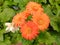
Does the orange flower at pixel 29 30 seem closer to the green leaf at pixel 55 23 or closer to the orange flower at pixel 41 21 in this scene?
the orange flower at pixel 41 21

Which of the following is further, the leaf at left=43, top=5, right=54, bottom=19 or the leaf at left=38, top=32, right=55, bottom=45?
the leaf at left=43, top=5, right=54, bottom=19

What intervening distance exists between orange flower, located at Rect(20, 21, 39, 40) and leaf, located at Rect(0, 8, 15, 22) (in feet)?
0.89

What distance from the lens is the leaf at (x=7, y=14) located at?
5.40ft

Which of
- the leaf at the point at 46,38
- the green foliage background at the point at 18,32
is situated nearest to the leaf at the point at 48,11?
the green foliage background at the point at 18,32

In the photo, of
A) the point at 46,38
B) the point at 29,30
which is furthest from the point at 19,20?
the point at 46,38

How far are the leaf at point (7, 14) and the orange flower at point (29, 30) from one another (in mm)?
271

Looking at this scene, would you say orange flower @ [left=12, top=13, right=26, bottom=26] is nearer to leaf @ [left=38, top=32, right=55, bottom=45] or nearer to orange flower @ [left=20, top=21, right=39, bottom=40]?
orange flower @ [left=20, top=21, right=39, bottom=40]

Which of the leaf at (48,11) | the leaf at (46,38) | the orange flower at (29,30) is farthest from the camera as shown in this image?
the leaf at (48,11)

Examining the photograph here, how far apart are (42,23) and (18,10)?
34 centimetres

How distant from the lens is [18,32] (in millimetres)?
1555

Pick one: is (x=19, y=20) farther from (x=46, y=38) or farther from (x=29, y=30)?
(x=46, y=38)

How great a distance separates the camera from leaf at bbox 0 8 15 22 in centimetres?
165

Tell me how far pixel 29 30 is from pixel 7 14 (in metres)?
0.34

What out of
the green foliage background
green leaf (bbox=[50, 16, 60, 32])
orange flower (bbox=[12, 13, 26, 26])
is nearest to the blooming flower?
the green foliage background
